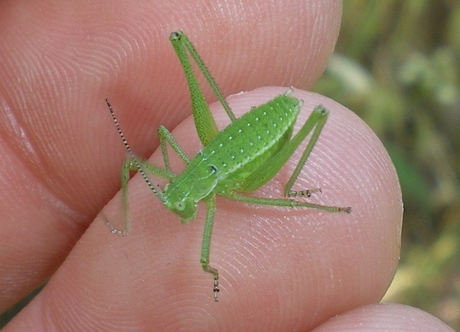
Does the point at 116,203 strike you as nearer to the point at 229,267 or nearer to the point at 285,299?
the point at 229,267

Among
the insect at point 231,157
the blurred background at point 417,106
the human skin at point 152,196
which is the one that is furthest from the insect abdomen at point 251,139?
the blurred background at point 417,106

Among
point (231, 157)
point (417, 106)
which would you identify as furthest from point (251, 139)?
point (417, 106)

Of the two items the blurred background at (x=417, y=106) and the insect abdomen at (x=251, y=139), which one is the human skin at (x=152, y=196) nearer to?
the insect abdomen at (x=251, y=139)

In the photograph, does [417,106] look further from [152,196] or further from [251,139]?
[152,196]

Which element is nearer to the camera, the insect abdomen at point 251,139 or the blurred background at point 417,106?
the insect abdomen at point 251,139

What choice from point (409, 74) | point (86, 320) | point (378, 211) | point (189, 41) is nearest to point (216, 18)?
point (189, 41)
